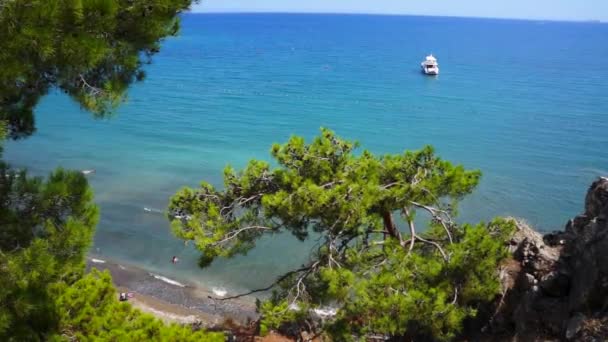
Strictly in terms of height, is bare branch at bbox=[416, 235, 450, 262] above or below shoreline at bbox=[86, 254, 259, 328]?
above

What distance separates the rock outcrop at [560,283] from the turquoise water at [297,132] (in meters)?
6.96

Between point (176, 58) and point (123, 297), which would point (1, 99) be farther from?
point (176, 58)

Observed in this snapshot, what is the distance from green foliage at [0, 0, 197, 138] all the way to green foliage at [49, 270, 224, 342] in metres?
2.29

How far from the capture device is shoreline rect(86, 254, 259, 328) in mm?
15867

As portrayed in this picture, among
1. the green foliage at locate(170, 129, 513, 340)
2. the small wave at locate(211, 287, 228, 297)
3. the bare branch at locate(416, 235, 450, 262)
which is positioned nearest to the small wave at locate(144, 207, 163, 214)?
the small wave at locate(211, 287, 228, 297)

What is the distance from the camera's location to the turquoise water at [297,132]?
71.1 ft

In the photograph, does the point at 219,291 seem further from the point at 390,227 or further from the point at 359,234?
the point at 359,234

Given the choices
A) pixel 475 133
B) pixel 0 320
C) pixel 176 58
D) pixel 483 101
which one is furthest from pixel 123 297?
pixel 176 58

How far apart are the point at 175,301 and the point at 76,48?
521 inches

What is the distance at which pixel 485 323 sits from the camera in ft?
32.0

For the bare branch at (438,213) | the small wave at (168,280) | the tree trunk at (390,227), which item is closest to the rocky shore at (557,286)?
the bare branch at (438,213)

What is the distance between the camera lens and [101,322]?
686 centimetres

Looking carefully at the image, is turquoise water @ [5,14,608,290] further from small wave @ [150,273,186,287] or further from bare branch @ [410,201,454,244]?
bare branch @ [410,201,454,244]

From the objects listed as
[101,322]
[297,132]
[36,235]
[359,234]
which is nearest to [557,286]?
[359,234]
